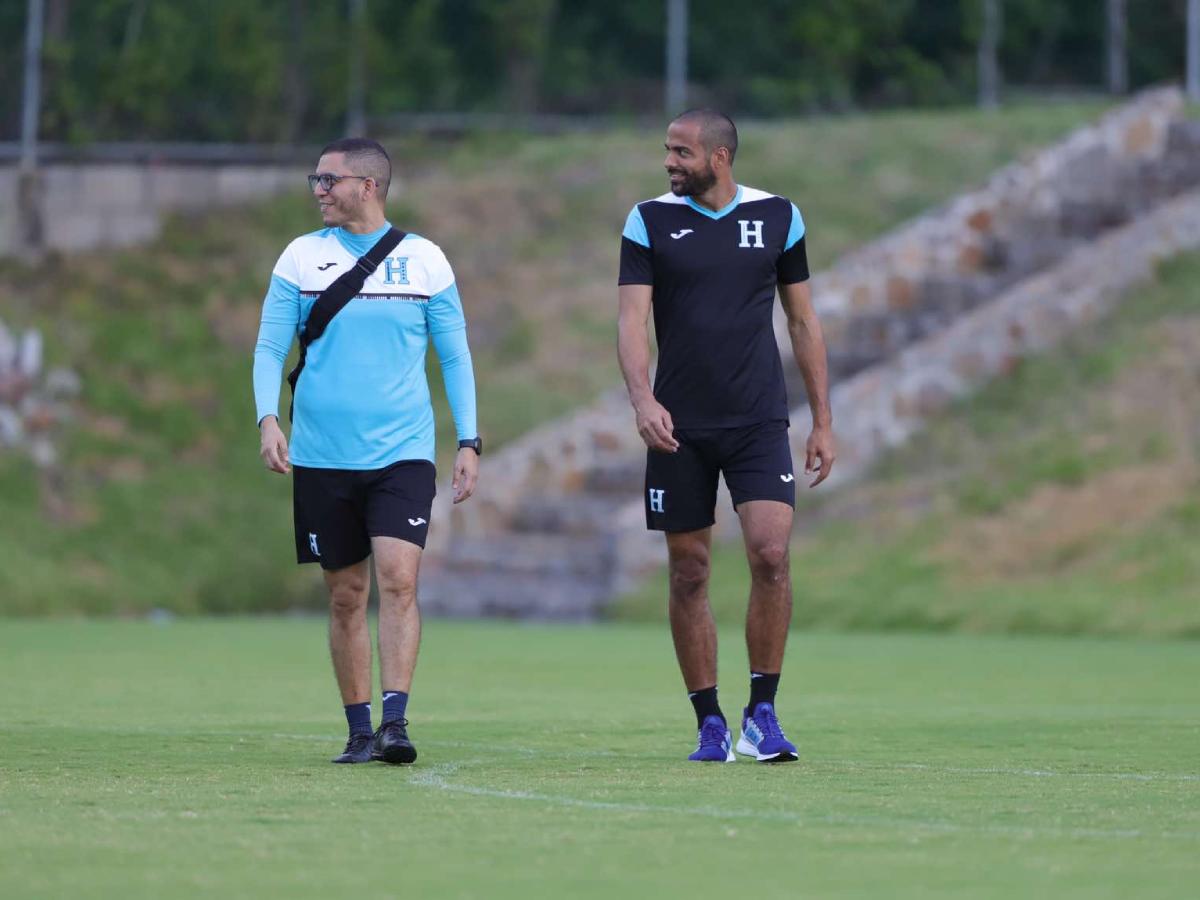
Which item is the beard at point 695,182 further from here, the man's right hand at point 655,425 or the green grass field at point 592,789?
the green grass field at point 592,789

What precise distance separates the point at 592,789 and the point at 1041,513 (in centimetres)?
1247

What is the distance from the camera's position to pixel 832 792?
22.9 ft

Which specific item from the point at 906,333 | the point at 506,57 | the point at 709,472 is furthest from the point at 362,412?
the point at 506,57

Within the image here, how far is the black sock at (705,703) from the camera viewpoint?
8.30m

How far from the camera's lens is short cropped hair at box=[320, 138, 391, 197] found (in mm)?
8305

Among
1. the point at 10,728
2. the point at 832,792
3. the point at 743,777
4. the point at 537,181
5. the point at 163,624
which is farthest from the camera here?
the point at 537,181

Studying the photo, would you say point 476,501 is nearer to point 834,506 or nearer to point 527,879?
point 834,506

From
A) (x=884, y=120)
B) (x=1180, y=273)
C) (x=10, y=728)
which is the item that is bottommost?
(x=10, y=728)

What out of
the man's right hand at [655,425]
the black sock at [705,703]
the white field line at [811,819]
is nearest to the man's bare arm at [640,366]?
the man's right hand at [655,425]

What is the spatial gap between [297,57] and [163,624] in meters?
9.80

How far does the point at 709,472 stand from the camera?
8.39 metres

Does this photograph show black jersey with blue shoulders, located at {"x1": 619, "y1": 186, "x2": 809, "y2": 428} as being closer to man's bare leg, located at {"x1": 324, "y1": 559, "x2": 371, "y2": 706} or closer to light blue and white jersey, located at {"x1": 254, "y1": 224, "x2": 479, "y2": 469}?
light blue and white jersey, located at {"x1": 254, "y1": 224, "x2": 479, "y2": 469}

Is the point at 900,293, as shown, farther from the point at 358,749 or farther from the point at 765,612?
the point at 358,749

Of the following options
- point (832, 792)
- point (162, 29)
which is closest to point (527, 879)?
point (832, 792)
